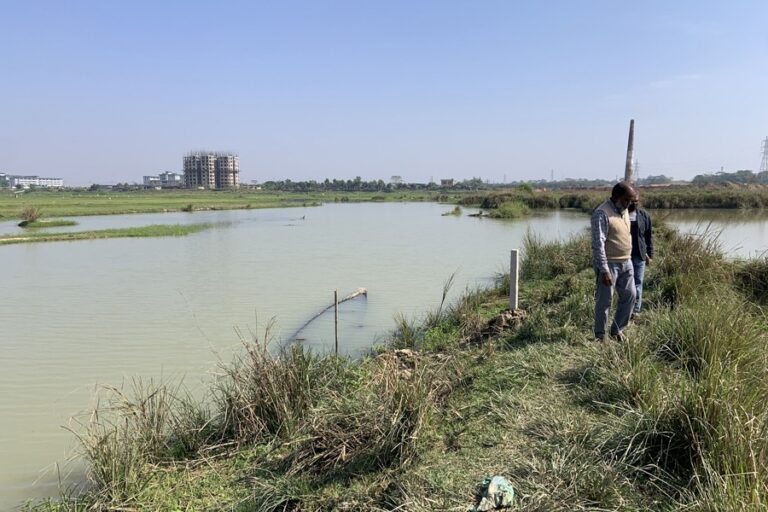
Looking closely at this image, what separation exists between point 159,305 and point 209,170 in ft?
506

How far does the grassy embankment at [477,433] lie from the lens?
2789mm

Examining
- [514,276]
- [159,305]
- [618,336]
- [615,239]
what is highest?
[615,239]

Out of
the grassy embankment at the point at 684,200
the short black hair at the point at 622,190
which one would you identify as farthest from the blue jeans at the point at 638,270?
the grassy embankment at the point at 684,200

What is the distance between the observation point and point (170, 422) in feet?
13.9

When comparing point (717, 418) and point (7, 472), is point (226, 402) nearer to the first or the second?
point (7, 472)

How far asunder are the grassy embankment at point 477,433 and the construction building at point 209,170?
158728 mm

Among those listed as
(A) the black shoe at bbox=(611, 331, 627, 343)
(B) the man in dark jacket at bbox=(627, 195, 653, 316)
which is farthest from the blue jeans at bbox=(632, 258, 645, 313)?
(A) the black shoe at bbox=(611, 331, 627, 343)

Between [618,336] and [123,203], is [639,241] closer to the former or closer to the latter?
[618,336]

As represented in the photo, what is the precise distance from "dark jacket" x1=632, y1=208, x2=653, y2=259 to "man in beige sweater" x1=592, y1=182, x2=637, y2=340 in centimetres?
122

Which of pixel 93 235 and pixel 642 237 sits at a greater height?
pixel 642 237

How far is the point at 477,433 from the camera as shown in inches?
146

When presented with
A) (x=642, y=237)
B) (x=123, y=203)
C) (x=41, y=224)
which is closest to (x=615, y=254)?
(x=642, y=237)

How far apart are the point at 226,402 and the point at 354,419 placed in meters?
1.40

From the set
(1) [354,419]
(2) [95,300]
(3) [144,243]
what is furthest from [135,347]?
(3) [144,243]
